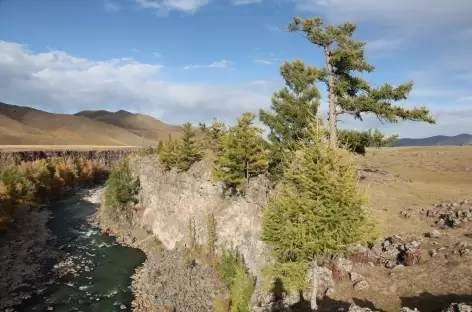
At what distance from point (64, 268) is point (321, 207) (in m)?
38.2

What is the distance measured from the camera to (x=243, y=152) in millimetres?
35219

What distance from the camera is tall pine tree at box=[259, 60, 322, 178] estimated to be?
3291cm

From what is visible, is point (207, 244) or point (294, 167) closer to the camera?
point (294, 167)

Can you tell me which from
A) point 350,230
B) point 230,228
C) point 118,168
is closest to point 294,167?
point 350,230

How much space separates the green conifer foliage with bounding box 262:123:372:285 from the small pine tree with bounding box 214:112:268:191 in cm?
1559

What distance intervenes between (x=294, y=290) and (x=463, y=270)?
1032 centimetres

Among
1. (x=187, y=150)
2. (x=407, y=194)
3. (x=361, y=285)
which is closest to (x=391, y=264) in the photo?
(x=361, y=285)

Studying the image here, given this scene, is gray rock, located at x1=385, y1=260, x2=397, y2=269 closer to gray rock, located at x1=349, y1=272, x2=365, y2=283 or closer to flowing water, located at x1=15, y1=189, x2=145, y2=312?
gray rock, located at x1=349, y1=272, x2=365, y2=283

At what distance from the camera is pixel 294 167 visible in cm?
2030

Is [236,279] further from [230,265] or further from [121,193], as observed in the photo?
[121,193]

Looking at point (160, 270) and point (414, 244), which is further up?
point (414, 244)

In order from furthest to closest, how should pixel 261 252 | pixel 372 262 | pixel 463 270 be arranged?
pixel 261 252
pixel 372 262
pixel 463 270

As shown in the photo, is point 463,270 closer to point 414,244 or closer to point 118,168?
point 414,244

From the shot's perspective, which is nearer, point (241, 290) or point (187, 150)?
point (241, 290)
